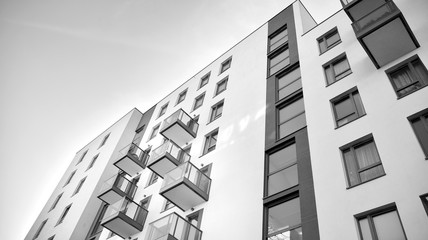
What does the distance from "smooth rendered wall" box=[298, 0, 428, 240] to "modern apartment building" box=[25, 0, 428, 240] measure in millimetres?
41

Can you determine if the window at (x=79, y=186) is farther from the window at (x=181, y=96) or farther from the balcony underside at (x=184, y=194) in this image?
the balcony underside at (x=184, y=194)

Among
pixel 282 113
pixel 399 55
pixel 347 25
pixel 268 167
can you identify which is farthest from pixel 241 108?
pixel 399 55

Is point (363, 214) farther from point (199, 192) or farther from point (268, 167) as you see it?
point (199, 192)

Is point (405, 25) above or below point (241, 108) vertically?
below

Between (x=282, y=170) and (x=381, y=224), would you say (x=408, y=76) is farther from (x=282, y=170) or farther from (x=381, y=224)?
(x=381, y=224)

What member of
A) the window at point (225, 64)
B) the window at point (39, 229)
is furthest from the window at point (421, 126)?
the window at point (39, 229)

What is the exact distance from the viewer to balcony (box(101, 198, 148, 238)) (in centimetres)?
1782

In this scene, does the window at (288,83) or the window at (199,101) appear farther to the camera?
the window at (199,101)

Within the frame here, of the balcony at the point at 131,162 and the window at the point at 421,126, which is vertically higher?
the balcony at the point at 131,162

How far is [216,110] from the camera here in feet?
70.7

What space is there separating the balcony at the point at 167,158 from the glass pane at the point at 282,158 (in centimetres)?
612

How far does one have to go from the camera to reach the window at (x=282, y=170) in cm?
1302

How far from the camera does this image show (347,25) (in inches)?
683

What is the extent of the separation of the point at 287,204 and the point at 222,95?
10935 mm
